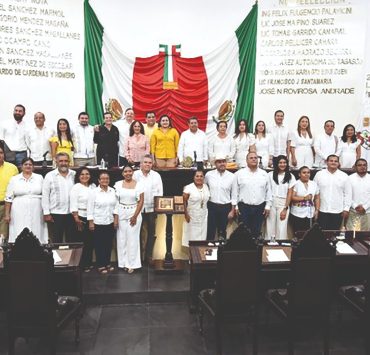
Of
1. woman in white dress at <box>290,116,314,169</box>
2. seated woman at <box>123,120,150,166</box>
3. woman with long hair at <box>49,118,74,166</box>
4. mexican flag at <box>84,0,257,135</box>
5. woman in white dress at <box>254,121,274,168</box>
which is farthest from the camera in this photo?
mexican flag at <box>84,0,257,135</box>

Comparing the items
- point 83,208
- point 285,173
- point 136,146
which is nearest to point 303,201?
point 285,173

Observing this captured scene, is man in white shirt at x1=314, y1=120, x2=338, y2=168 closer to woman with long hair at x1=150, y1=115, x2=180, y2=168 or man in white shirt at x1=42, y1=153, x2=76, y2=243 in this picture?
woman with long hair at x1=150, y1=115, x2=180, y2=168

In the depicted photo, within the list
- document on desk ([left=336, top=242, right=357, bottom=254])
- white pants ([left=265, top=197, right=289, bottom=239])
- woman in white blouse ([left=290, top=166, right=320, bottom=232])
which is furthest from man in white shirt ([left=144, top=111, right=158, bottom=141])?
document on desk ([left=336, top=242, right=357, bottom=254])

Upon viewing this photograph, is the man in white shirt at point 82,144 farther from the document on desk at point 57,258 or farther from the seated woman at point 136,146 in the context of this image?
the document on desk at point 57,258

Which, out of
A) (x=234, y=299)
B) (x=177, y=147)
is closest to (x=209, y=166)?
(x=177, y=147)

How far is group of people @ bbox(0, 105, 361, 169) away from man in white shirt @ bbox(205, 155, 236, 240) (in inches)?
38.4

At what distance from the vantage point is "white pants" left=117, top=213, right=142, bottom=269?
19.1ft

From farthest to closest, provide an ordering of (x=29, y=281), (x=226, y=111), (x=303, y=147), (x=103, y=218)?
(x=226, y=111) < (x=303, y=147) < (x=103, y=218) < (x=29, y=281)

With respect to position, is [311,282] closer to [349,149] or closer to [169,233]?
[169,233]

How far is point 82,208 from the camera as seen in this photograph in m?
5.79

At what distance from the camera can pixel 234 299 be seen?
4020 mm

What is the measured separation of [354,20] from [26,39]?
21.3 feet

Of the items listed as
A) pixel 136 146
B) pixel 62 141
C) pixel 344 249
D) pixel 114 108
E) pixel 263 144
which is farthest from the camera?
pixel 114 108

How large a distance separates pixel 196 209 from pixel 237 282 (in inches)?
84.8
